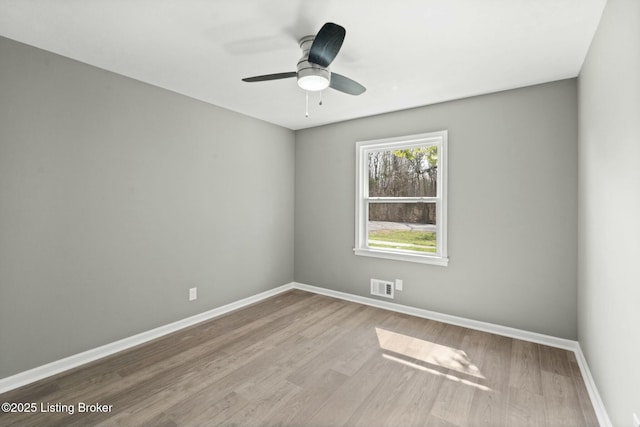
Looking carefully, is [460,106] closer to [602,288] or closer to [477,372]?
[602,288]

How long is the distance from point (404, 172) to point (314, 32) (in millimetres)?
2233

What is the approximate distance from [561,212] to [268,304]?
3.38 metres

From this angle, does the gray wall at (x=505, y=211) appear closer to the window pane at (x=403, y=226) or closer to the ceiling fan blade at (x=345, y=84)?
the window pane at (x=403, y=226)

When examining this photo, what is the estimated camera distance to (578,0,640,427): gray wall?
1.42 meters

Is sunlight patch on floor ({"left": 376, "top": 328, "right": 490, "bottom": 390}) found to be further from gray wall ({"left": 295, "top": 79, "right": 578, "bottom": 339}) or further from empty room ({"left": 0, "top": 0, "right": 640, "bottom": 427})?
gray wall ({"left": 295, "top": 79, "right": 578, "bottom": 339})

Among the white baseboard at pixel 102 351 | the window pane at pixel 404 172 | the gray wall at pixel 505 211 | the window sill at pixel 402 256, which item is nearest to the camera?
the white baseboard at pixel 102 351

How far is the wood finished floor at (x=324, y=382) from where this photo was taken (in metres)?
1.93

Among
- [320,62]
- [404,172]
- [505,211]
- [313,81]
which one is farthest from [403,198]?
[320,62]

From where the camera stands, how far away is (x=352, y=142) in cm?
420

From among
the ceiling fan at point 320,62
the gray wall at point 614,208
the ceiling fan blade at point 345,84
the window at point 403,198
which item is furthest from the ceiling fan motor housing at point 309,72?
the window at point 403,198

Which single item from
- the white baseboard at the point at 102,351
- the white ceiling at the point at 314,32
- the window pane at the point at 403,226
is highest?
the white ceiling at the point at 314,32

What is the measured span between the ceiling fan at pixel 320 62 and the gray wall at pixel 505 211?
1.59m

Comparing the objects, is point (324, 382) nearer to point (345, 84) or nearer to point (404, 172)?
point (345, 84)

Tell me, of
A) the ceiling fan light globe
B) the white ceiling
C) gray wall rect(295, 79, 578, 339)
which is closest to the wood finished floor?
gray wall rect(295, 79, 578, 339)
